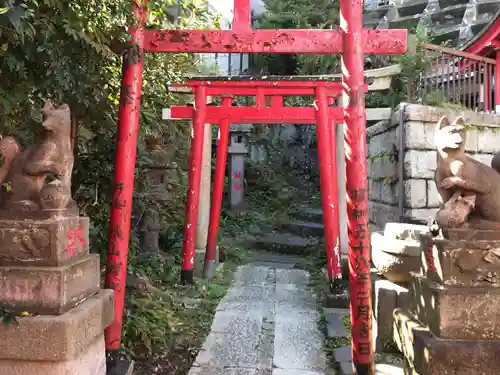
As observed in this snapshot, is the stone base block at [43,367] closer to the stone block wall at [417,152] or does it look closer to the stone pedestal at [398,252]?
the stone pedestal at [398,252]

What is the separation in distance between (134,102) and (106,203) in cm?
140

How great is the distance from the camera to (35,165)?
8.95 feet

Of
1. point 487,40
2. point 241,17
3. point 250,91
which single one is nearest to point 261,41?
point 241,17

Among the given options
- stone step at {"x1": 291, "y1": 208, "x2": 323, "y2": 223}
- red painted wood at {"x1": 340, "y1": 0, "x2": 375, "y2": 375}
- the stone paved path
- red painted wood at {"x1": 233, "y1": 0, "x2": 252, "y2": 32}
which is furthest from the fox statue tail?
stone step at {"x1": 291, "y1": 208, "x2": 323, "y2": 223}

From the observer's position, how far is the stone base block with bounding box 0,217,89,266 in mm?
2607

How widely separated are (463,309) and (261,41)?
8.78 ft

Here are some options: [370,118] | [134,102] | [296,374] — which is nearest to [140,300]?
[296,374]

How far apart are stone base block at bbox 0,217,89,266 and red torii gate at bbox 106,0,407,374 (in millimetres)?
1019

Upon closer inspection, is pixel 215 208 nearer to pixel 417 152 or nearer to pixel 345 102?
pixel 417 152

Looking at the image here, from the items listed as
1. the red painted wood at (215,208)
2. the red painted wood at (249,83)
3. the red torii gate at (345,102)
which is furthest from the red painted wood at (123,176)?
the red painted wood at (215,208)

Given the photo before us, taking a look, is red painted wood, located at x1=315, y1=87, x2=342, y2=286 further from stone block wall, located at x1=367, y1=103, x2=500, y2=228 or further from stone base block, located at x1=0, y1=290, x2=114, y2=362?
stone base block, located at x1=0, y1=290, x2=114, y2=362

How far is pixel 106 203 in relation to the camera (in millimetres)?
4641

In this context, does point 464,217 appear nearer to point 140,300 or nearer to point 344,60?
point 344,60

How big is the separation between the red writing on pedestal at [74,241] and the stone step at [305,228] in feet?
33.2
